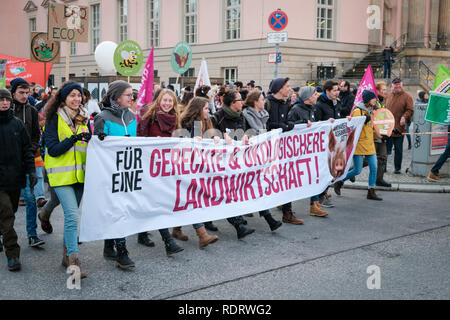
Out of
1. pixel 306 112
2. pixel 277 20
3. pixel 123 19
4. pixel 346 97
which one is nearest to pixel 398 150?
pixel 346 97

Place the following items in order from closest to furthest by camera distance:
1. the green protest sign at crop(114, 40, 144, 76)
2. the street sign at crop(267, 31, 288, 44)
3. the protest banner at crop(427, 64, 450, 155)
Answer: the protest banner at crop(427, 64, 450, 155) < the green protest sign at crop(114, 40, 144, 76) < the street sign at crop(267, 31, 288, 44)

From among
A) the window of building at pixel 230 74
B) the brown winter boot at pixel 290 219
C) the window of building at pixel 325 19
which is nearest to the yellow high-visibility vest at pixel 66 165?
the brown winter boot at pixel 290 219

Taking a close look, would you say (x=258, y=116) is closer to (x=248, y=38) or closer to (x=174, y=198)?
(x=174, y=198)

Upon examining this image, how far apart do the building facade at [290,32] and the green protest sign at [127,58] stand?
10.9m

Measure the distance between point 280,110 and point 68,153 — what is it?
3097mm

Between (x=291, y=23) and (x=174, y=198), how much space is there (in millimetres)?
20315

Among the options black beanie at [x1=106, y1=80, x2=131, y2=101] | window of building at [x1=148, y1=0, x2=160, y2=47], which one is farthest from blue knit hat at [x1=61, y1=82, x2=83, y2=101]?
window of building at [x1=148, y1=0, x2=160, y2=47]

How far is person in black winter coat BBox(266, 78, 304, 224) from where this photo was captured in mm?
6777

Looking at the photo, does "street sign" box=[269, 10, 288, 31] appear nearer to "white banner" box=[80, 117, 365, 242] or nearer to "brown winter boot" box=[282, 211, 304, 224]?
"white banner" box=[80, 117, 365, 242]

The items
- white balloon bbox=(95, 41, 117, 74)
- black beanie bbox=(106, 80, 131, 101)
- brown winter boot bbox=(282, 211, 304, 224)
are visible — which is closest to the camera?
black beanie bbox=(106, 80, 131, 101)

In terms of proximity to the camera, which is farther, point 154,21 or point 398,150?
point 154,21

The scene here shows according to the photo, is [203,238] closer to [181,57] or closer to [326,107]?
[326,107]

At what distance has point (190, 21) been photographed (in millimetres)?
29031

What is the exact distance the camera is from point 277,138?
664cm
